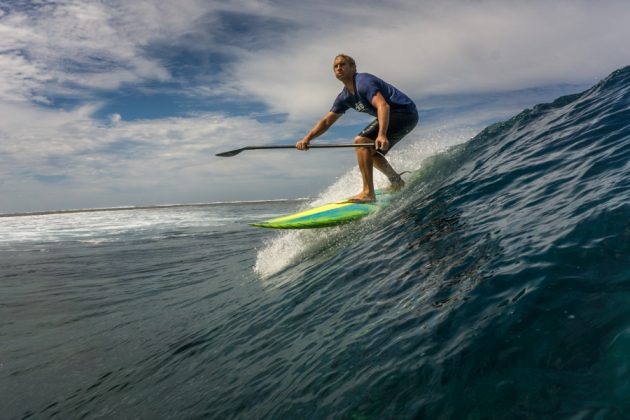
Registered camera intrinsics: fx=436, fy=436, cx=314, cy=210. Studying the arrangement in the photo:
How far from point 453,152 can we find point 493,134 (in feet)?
3.49

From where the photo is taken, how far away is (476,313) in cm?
263

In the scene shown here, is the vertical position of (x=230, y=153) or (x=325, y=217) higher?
(x=230, y=153)

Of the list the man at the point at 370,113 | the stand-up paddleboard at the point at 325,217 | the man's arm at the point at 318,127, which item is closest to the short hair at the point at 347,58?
the man at the point at 370,113

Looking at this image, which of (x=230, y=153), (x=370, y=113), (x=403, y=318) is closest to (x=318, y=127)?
(x=370, y=113)

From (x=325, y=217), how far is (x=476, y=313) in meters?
4.90

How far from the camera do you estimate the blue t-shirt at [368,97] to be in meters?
7.48

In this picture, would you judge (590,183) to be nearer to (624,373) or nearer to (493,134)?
(624,373)

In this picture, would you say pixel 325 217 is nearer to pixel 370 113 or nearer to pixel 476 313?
pixel 370 113

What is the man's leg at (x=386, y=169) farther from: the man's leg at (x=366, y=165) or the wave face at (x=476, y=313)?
the wave face at (x=476, y=313)

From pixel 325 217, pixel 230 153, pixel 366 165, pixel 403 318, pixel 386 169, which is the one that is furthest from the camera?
pixel 230 153

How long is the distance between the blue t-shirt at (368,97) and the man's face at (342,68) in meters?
0.16

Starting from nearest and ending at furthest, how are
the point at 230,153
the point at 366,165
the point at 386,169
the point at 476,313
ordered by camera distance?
the point at 476,313, the point at 366,165, the point at 386,169, the point at 230,153

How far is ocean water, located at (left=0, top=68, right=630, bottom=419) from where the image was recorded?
2094 millimetres

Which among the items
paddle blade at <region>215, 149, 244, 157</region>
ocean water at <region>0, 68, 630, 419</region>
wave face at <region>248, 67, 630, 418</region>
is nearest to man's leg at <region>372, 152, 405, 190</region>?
ocean water at <region>0, 68, 630, 419</region>
